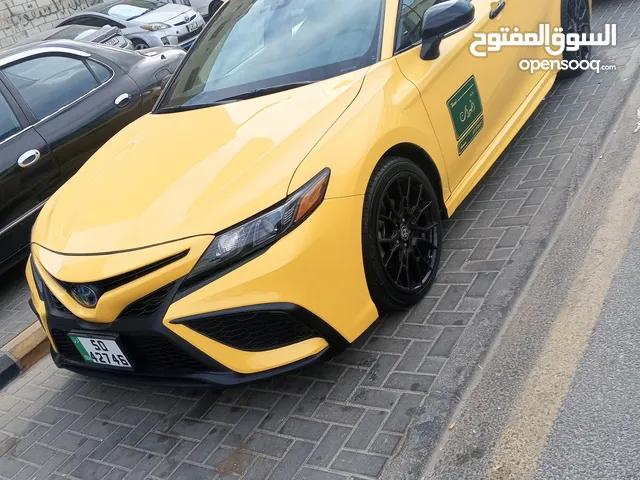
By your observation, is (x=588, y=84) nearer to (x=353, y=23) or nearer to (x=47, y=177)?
(x=353, y=23)

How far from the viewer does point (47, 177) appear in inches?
190

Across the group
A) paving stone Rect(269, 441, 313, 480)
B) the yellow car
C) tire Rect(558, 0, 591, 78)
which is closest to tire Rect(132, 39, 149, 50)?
tire Rect(558, 0, 591, 78)

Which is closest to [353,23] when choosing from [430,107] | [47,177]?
[430,107]

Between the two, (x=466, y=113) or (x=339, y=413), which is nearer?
(x=339, y=413)

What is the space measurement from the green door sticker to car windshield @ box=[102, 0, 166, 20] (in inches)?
414

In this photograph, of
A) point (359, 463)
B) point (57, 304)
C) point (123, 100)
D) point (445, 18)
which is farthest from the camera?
point (123, 100)

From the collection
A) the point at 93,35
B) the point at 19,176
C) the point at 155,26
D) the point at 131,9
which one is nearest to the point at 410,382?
the point at 19,176

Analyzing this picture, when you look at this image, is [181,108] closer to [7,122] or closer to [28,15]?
Result: [7,122]

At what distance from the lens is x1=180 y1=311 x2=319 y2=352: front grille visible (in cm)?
246

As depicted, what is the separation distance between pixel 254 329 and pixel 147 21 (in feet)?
36.4

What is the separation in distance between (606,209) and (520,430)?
1.74m

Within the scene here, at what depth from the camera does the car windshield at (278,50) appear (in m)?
3.22

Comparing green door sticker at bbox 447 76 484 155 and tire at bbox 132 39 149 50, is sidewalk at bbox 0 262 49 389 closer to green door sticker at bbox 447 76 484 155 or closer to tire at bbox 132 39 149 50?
green door sticker at bbox 447 76 484 155

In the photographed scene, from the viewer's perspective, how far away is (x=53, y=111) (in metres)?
5.01
